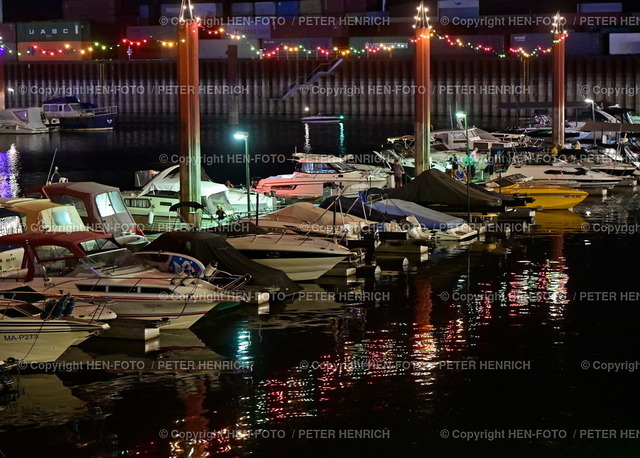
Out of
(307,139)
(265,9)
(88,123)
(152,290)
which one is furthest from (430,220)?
(265,9)

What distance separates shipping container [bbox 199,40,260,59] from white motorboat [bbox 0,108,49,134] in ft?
68.3

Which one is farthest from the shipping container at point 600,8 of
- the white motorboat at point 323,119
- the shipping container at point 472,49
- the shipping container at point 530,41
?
the white motorboat at point 323,119

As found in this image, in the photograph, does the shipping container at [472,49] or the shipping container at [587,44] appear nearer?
the shipping container at [472,49]

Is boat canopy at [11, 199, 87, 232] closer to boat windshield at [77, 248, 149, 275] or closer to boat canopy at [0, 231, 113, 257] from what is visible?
boat canopy at [0, 231, 113, 257]

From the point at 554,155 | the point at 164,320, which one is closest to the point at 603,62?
the point at 554,155

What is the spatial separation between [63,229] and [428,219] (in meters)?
9.47

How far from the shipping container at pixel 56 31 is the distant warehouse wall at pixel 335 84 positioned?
432 centimetres

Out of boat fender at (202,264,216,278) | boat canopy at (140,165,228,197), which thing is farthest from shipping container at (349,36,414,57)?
boat fender at (202,264,216,278)

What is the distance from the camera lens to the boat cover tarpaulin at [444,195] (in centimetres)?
3297

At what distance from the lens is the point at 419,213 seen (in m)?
30.2

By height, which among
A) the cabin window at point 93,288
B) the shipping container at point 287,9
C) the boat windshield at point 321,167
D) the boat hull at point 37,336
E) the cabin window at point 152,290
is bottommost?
the boat hull at point 37,336

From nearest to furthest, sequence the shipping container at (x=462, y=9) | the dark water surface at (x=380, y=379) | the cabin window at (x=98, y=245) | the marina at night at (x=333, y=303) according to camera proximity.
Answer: the dark water surface at (x=380, y=379), the marina at night at (x=333, y=303), the cabin window at (x=98, y=245), the shipping container at (x=462, y=9)

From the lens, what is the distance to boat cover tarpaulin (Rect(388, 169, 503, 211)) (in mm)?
32969

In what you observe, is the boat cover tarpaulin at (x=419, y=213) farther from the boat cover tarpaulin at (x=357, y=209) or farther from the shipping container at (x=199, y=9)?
the shipping container at (x=199, y=9)
